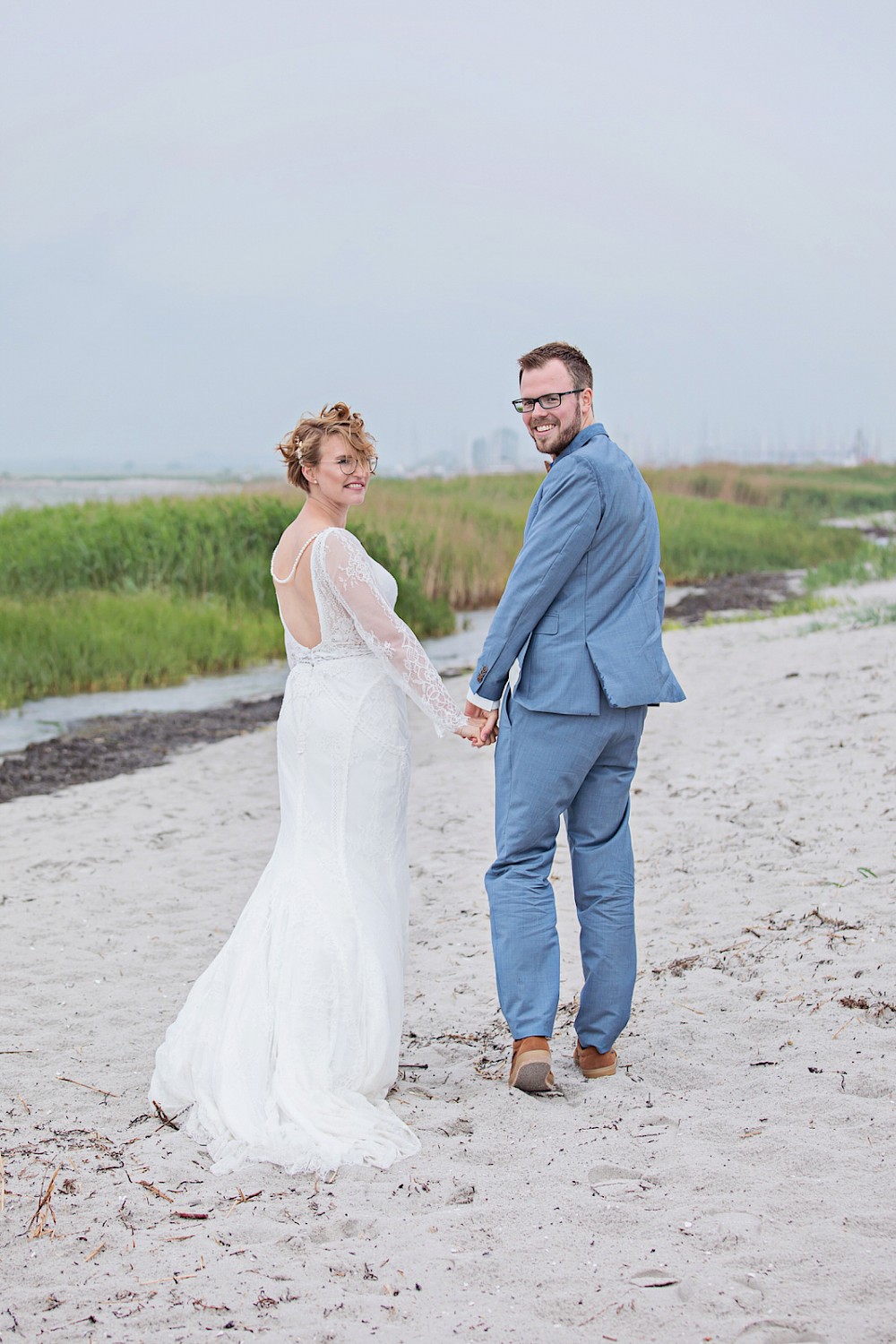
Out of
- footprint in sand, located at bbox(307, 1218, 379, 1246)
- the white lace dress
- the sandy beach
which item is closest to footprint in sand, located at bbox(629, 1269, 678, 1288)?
the sandy beach

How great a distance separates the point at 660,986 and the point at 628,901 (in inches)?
36.3

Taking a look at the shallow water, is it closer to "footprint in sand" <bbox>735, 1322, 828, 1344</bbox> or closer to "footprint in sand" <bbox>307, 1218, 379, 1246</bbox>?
"footprint in sand" <bbox>307, 1218, 379, 1246</bbox>

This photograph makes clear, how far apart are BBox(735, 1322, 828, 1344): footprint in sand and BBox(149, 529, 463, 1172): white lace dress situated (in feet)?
3.64

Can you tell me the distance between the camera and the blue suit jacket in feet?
11.3

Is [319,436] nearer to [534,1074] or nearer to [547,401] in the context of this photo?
[547,401]

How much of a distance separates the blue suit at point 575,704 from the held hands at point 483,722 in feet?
0.13

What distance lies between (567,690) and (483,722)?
1.20 feet

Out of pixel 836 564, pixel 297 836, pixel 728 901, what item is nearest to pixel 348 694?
pixel 297 836

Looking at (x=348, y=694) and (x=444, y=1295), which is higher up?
(x=348, y=694)

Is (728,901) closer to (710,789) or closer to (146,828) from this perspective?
(710,789)

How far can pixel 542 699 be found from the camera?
11.4ft

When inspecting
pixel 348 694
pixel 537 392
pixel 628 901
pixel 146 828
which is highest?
pixel 537 392

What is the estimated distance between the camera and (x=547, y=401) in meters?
3.50

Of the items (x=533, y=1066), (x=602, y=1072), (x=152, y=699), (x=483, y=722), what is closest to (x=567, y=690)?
(x=483, y=722)
